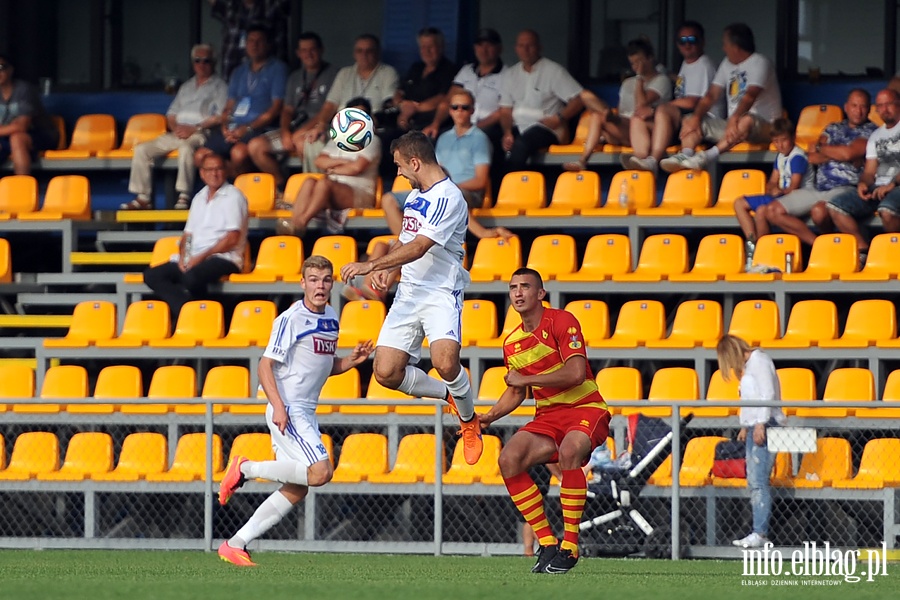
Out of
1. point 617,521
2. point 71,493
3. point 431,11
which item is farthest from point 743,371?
point 431,11

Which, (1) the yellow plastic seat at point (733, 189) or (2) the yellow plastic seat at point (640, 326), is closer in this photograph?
(2) the yellow plastic seat at point (640, 326)

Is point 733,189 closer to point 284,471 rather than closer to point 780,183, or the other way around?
point 780,183

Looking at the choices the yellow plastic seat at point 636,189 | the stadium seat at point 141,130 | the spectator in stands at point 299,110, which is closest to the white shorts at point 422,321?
the yellow plastic seat at point 636,189

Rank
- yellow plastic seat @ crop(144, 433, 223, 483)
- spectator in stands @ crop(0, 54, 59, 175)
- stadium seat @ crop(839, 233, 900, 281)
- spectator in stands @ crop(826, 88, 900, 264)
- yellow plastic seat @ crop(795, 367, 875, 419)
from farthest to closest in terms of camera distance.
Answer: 1. spectator in stands @ crop(0, 54, 59, 175)
2. spectator in stands @ crop(826, 88, 900, 264)
3. stadium seat @ crop(839, 233, 900, 281)
4. yellow plastic seat @ crop(144, 433, 223, 483)
5. yellow plastic seat @ crop(795, 367, 875, 419)

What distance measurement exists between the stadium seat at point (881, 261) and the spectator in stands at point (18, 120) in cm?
826

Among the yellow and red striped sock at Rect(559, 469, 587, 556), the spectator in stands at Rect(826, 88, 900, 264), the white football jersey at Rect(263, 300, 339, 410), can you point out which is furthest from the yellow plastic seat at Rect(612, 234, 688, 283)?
the yellow and red striped sock at Rect(559, 469, 587, 556)

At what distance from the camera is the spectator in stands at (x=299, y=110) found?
51.4 ft

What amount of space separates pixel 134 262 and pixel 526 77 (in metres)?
4.14

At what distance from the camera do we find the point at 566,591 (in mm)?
7691

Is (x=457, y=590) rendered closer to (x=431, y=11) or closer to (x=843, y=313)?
(x=843, y=313)

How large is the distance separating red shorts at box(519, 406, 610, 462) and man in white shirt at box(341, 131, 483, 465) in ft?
1.44

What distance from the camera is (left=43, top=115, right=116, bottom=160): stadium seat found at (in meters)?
16.9

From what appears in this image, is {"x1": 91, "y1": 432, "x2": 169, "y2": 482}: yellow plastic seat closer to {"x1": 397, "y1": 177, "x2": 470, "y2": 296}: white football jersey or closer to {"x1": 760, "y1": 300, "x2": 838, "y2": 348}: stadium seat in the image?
{"x1": 397, "y1": 177, "x2": 470, "y2": 296}: white football jersey

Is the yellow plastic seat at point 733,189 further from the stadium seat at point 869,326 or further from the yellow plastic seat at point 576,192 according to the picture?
the stadium seat at point 869,326
